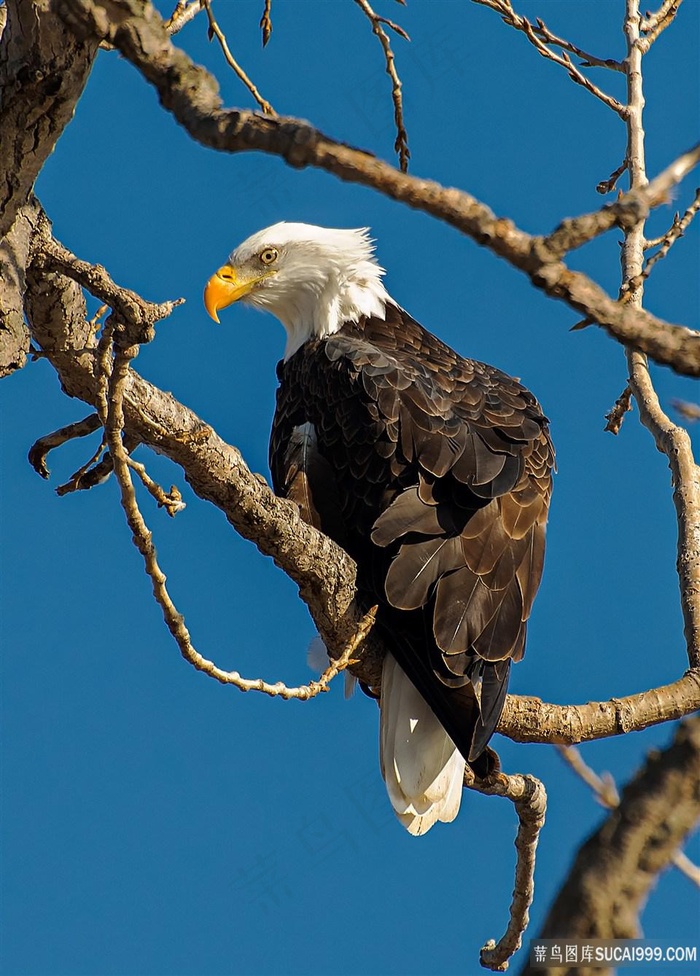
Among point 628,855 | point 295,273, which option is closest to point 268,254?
point 295,273

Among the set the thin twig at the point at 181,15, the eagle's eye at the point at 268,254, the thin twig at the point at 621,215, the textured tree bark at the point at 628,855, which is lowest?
the textured tree bark at the point at 628,855

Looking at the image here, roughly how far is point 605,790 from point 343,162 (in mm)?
1043

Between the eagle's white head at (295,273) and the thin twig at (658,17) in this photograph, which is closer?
the thin twig at (658,17)

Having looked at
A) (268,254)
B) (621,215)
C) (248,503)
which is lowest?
(621,215)

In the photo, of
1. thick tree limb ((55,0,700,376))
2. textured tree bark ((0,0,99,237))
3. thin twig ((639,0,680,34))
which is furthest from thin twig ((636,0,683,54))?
thick tree limb ((55,0,700,376))

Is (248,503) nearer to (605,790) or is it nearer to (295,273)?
(605,790)

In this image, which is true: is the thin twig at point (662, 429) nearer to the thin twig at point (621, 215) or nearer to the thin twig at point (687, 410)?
the thin twig at point (687, 410)

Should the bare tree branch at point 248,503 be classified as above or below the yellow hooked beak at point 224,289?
below

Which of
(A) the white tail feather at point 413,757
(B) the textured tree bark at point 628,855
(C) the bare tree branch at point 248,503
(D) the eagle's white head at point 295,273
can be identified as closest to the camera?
(B) the textured tree bark at point 628,855

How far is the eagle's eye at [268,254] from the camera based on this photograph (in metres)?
5.88

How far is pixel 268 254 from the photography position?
5.89 metres

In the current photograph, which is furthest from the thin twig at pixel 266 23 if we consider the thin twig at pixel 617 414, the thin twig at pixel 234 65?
the thin twig at pixel 617 414

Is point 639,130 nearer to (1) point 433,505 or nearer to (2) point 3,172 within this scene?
(1) point 433,505

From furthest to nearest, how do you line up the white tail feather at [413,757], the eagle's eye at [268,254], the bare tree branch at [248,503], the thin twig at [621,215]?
the eagle's eye at [268,254]
the white tail feather at [413,757]
the bare tree branch at [248,503]
the thin twig at [621,215]
